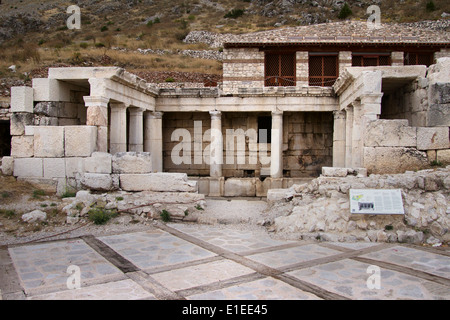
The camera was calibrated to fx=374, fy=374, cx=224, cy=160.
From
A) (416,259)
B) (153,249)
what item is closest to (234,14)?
(153,249)

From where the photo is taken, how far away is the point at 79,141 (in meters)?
9.95

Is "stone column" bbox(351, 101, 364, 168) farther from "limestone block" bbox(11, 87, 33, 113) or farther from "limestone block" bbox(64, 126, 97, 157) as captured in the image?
"limestone block" bbox(11, 87, 33, 113)

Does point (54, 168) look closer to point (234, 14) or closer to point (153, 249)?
point (153, 249)

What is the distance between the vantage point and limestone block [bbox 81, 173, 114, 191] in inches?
383

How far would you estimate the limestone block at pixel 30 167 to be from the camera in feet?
33.1

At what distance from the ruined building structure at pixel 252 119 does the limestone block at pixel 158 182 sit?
0.03 m

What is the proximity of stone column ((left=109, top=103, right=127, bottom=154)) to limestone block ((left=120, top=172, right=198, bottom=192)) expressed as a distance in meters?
1.98

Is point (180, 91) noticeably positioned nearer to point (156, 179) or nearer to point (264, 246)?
point (156, 179)

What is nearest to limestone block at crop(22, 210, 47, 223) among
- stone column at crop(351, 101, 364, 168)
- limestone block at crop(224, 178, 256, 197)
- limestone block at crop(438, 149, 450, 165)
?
limestone block at crop(224, 178, 256, 197)

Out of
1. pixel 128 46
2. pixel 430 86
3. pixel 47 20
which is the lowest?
pixel 430 86

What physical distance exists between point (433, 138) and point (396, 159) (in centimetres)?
104

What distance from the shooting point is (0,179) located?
32.0 ft
